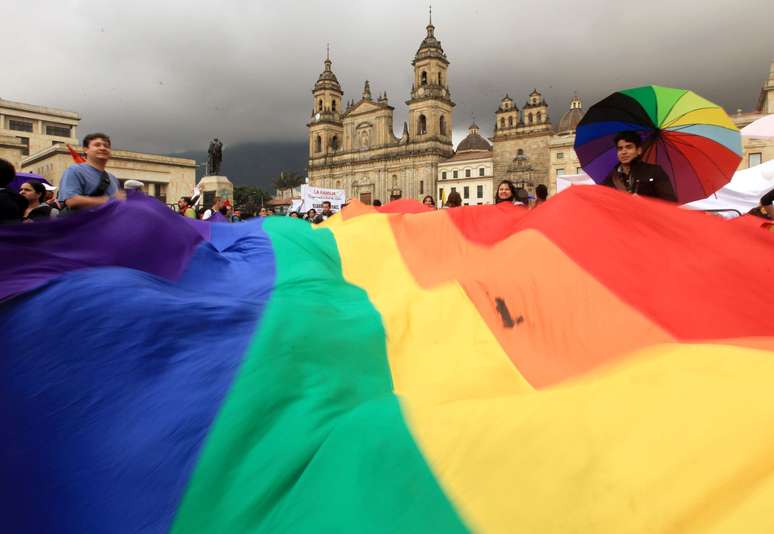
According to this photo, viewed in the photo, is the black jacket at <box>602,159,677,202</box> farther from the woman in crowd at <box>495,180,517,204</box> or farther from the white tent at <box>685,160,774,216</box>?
the white tent at <box>685,160,774,216</box>

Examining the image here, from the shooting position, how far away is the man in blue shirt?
10.3 feet

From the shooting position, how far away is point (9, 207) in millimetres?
2635

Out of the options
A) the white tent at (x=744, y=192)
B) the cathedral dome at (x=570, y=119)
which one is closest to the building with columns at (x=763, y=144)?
the cathedral dome at (x=570, y=119)

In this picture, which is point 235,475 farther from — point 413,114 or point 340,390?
point 413,114

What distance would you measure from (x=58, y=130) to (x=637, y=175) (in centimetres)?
6683

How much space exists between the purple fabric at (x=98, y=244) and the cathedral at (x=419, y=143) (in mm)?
48559

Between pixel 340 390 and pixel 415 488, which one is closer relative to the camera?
pixel 415 488

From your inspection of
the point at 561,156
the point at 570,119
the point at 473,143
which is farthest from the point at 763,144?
the point at 473,143

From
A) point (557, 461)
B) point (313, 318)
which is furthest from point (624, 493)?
point (313, 318)

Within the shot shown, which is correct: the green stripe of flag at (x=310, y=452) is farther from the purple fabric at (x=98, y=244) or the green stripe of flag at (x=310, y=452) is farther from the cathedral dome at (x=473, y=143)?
the cathedral dome at (x=473, y=143)

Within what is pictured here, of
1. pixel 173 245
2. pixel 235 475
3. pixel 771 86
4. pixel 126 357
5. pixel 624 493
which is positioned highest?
pixel 771 86

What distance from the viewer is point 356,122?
61562 millimetres

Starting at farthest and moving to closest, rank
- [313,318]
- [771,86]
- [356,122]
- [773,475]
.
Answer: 1. [356,122]
2. [771,86]
3. [313,318]
4. [773,475]

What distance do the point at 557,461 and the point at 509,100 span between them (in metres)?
60.4
